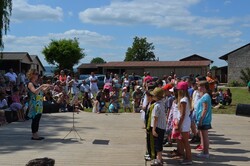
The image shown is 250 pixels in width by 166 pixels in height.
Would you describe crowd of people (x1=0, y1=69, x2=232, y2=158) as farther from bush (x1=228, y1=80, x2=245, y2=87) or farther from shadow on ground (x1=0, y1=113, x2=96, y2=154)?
bush (x1=228, y1=80, x2=245, y2=87)

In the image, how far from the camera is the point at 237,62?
5269cm

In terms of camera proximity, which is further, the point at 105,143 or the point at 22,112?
the point at 22,112

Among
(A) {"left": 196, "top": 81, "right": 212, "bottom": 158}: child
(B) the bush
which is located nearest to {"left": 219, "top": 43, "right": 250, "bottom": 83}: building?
(B) the bush

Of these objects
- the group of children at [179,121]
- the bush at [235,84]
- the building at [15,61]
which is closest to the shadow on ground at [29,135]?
the group of children at [179,121]

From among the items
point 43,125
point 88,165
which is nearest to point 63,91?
point 43,125

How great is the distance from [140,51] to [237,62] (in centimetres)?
4230

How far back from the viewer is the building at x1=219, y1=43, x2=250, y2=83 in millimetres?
52219

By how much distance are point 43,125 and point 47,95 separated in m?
5.48

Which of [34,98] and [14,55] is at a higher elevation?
[14,55]

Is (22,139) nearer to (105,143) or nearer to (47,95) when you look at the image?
(105,143)

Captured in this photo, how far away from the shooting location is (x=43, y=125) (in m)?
12.7

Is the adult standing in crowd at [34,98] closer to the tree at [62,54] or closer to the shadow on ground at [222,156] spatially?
the shadow on ground at [222,156]

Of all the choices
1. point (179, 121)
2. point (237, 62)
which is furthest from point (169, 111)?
point (237, 62)

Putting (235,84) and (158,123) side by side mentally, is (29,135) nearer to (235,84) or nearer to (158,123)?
(158,123)
